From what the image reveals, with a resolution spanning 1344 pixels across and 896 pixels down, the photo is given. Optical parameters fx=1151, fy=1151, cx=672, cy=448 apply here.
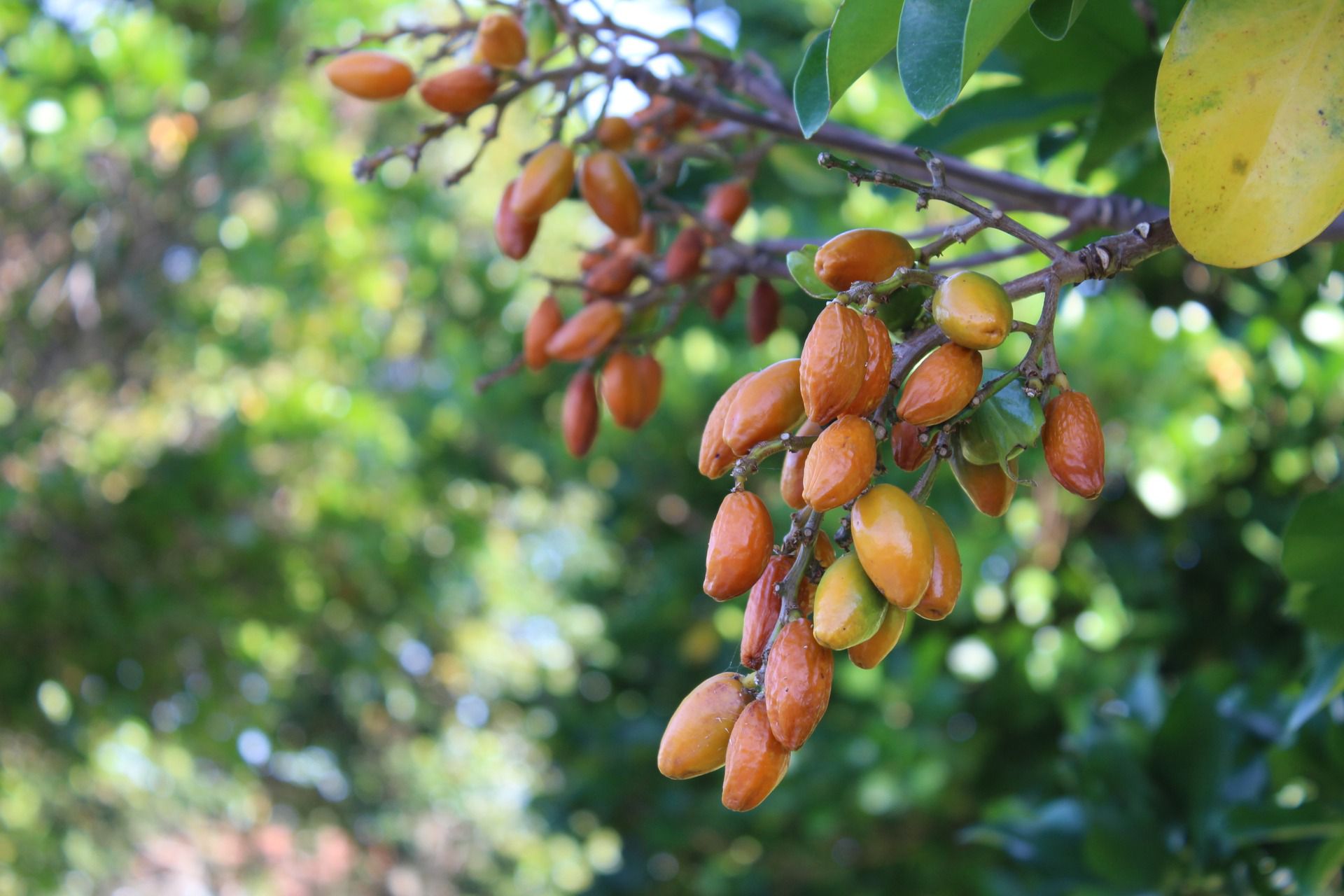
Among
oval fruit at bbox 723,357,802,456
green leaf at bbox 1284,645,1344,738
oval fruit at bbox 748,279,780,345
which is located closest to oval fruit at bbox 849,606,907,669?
oval fruit at bbox 723,357,802,456

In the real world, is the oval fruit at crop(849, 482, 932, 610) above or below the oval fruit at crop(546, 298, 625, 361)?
above

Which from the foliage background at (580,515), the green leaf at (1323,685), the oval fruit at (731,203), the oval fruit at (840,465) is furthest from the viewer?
the foliage background at (580,515)

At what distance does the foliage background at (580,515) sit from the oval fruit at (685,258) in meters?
0.24

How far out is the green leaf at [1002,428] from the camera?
20.4 inches

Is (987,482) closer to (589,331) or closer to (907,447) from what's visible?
(907,447)

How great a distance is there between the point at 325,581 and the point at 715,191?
2.60 m

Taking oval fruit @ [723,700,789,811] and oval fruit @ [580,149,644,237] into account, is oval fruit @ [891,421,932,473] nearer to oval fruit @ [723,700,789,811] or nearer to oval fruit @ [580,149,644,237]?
oval fruit @ [723,700,789,811]

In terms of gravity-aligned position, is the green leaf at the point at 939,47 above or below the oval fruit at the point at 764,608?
above

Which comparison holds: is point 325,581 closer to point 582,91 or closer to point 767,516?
point 582,91

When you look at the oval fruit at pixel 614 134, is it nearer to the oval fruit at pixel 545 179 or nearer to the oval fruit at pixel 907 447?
the oval fruit at pixel 545 179

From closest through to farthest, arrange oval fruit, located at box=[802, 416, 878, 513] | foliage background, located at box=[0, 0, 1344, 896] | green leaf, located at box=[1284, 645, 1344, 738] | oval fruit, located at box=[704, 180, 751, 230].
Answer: oval fruit, located at box=[802, 416, 878, 513] → green leaf, located at box=[1284, 645, 1344, 738] → oval fruit, located at box=[704, 180, 751, 230] → foliage background, located at box=[0, 0, 1344, 896]

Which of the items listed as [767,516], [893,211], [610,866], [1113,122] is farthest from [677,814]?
[767,516]

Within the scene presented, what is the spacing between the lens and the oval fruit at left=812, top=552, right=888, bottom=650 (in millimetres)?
499

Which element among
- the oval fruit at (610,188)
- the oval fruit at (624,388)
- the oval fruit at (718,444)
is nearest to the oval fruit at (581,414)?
the oval fruit at (624,388)
